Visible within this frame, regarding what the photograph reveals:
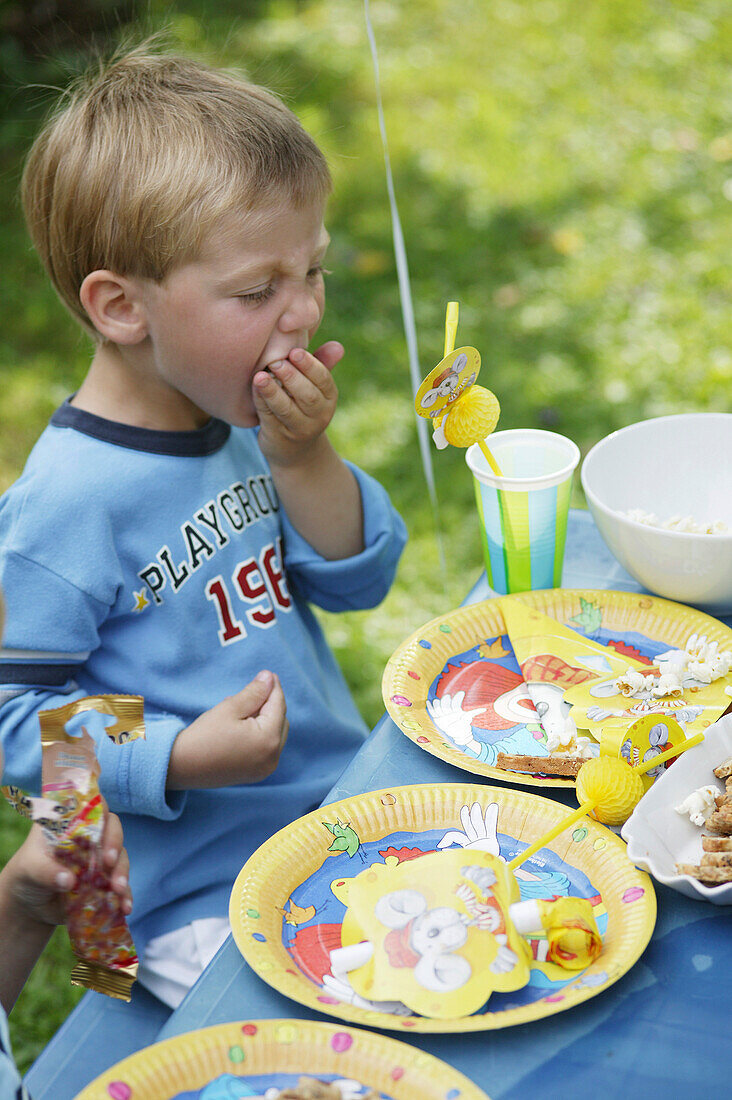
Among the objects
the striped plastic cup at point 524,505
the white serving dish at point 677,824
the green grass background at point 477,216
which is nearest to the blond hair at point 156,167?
the striped plastic cup at point 524,505

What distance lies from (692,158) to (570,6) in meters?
1.30

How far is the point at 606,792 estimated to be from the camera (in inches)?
35.0

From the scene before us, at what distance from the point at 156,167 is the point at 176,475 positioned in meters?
0.35

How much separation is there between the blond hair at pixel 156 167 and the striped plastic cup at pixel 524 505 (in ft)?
1.24

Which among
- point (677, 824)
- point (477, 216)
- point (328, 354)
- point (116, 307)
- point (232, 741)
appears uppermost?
point (116, 307)

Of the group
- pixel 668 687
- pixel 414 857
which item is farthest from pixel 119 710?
pixel 668 687

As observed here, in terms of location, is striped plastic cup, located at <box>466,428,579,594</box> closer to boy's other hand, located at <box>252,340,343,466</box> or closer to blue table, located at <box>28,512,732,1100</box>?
boy's other hand, located at <box>252,340,343,466</box>

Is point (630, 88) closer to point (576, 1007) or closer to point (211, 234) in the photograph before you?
point (211, 234)

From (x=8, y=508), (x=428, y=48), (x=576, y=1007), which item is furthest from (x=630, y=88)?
(x=576, y=1007)

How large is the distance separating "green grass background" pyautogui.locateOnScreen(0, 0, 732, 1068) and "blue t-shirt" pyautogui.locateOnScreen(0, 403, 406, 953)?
74cm

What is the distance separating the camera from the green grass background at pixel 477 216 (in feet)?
9.55

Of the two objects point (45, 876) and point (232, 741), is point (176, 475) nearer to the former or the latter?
point (232, 741)

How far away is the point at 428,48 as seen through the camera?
178 inches

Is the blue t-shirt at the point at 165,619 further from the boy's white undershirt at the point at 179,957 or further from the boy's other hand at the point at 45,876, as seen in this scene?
the boy's other hand at the point at 45,876
